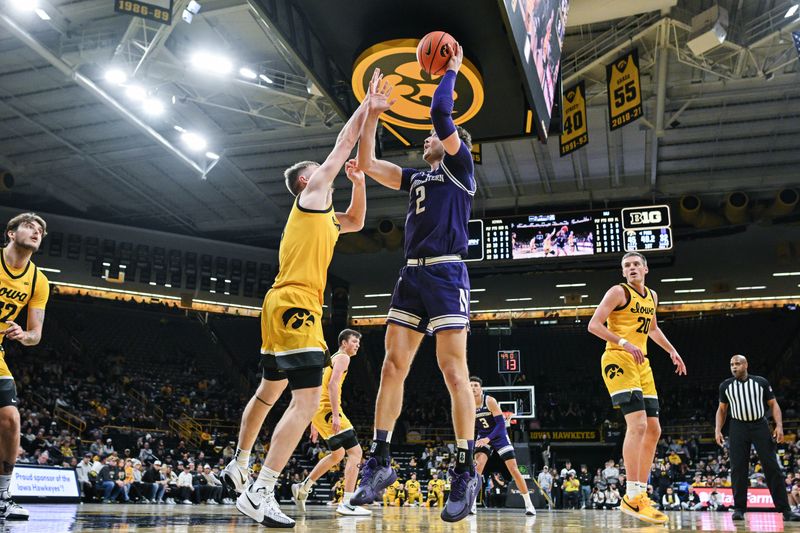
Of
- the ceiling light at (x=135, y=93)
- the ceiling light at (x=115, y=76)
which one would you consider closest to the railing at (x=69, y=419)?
the ceiling light at (x=135, y=93)

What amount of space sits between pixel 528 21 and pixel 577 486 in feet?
53.3

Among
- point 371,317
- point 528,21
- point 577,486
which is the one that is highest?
point 371,317

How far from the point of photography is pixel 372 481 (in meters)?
4.32

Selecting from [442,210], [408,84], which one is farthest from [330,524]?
[408,84]

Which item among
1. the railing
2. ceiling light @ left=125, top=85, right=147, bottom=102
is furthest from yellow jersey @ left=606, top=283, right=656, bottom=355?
the railing

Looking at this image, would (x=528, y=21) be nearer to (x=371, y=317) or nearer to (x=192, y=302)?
(x=192, y=302)

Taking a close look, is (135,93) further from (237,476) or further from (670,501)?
(670,501)

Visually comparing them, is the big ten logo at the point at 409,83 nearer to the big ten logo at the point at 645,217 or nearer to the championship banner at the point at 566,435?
the big ten logo at the point at 645,217

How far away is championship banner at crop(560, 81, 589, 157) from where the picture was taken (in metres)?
14.1

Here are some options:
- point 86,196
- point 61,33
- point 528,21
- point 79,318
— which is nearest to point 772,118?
point 528,21

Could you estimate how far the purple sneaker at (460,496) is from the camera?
398 cm

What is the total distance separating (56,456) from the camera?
17297 millimetres

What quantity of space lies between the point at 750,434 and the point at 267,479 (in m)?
6.75

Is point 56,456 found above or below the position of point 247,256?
below
